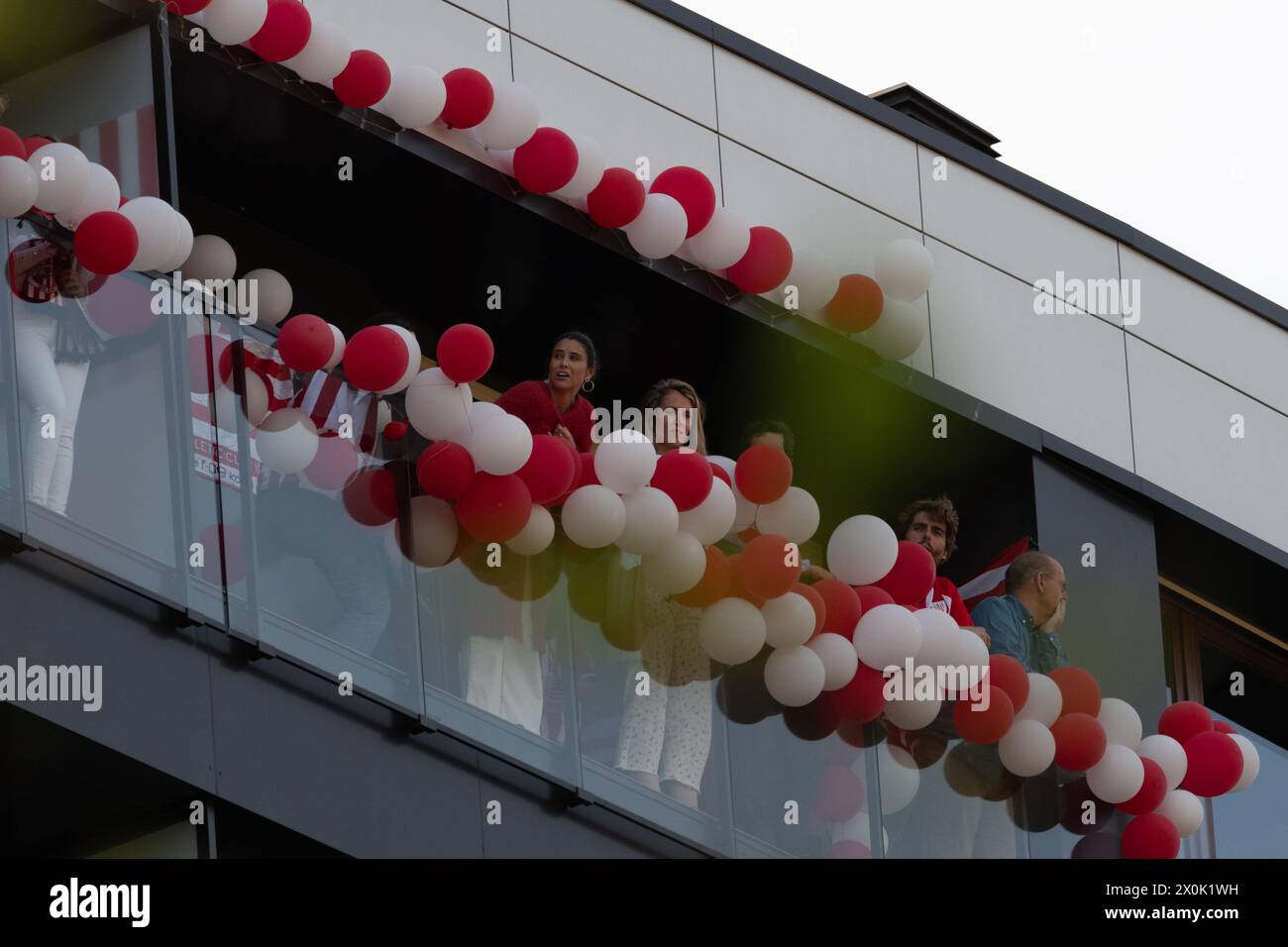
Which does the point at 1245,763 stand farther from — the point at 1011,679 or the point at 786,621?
the point at 786,621

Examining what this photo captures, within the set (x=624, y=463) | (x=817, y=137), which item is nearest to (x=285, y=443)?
(x=624, y=463)

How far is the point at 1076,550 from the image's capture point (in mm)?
12570

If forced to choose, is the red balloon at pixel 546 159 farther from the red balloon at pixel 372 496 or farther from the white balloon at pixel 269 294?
the red balloon at pixel 372 496

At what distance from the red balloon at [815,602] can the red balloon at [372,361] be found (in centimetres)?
192

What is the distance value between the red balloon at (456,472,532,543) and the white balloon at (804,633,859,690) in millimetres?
1434

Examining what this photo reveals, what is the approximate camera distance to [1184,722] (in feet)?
35.2

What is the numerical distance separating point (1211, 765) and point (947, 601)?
1.70m

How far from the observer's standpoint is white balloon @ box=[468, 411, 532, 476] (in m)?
8.15

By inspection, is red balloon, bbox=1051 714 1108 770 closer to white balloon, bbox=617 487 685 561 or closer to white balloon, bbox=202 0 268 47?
white balloon, bbox=617 487 685 561

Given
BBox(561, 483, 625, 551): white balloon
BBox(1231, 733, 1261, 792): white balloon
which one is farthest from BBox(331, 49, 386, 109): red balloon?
BBox(1231, 733, 1261, 792): white balloon

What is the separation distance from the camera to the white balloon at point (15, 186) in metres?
7.53
